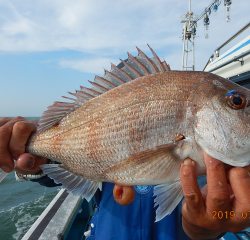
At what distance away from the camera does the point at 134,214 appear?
2.07 metres

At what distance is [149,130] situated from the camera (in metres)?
1.26

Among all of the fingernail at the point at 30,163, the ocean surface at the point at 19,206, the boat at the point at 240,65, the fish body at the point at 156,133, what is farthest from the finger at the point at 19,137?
the ocean surface at the point at 19,206

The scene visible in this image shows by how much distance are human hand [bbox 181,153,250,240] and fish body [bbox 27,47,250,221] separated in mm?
73

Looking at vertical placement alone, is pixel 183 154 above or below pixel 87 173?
above

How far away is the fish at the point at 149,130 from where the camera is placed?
1148 mm

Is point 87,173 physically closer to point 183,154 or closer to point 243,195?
point 183,154

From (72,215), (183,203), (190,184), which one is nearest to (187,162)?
(190,184)

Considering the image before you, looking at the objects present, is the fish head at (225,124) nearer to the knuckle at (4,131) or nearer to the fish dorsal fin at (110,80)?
the fish dorsal fin at (110,80)

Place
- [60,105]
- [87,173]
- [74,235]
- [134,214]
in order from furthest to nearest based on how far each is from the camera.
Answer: [74,235], [134,214], [60,105], [87,173]

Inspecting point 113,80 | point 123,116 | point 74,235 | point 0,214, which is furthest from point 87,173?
point 0,214

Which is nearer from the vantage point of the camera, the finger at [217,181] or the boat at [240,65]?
the finger at [217,181]

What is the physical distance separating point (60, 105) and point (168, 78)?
1.08 meters

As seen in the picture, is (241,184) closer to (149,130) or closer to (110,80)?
(149,130)

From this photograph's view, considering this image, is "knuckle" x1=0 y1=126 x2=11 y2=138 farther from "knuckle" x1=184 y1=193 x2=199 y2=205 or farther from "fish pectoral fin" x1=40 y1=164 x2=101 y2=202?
"knuckle" x1=184 y1=193 x2=199 y2=205
